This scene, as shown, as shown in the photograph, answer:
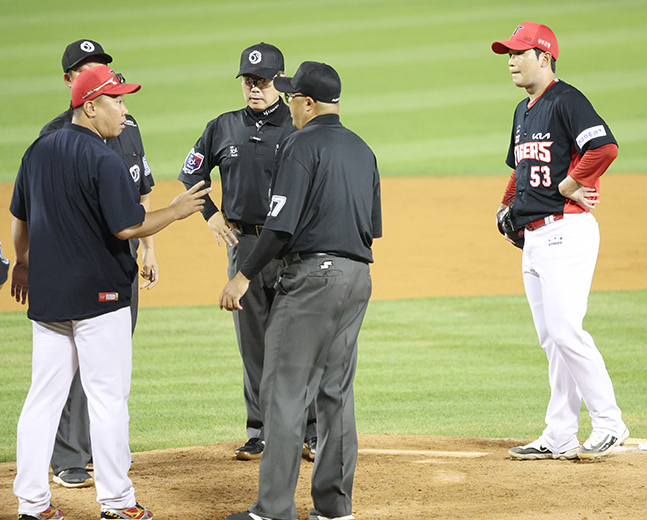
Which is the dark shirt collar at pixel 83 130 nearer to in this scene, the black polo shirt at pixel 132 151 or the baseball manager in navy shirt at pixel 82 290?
Answer: the baseball manager in navy shirt at pixel 82 290

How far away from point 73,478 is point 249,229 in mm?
1637

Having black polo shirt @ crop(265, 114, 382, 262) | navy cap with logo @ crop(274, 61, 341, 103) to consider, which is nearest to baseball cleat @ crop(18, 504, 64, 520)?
black polo shirt @ crop(265, 114, 382, 262)

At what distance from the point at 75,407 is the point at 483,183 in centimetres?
1294

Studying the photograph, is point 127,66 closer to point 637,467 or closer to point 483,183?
point 483,183

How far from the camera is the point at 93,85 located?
385 cm

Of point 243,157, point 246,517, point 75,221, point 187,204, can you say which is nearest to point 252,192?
point 243,157

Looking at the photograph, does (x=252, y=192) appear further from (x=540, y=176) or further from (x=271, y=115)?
(x=540, y=176)

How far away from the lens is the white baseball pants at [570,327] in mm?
4812

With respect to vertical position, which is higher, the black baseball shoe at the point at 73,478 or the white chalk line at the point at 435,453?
the black baseball shoe at the point at 73,478

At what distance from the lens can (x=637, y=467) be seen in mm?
4715

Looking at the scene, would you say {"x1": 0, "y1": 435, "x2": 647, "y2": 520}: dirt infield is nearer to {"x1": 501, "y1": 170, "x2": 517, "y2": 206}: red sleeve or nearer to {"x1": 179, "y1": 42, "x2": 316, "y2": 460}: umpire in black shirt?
{"x1": 179, "y1": 42, "x2": 316, "y2": 460}: umpire in black shirt

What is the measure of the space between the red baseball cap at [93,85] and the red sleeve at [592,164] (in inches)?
94.8

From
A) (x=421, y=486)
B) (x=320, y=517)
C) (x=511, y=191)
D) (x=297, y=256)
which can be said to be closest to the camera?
(x=297, y=256)

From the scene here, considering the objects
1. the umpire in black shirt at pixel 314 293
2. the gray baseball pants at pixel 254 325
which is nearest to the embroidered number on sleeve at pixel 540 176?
the umpire in black shirt at pixel 314 293
